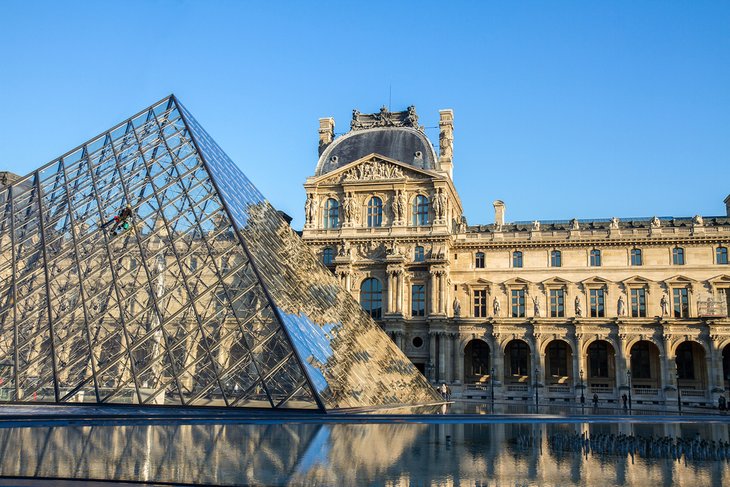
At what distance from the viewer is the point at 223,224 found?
2181cm

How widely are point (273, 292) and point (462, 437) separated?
22.1ft

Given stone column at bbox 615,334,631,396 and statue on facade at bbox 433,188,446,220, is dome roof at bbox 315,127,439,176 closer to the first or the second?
statue on facade at bbox 433,188,446,220

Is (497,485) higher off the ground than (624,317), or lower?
lower

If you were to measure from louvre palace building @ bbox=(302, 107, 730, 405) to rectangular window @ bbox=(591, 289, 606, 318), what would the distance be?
0.07 metres

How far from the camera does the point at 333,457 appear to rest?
41.0 feet

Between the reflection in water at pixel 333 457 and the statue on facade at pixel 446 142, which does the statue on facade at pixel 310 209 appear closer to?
the statue on facade at pixel 446 142

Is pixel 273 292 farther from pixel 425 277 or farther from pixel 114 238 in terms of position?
pixel 425 277

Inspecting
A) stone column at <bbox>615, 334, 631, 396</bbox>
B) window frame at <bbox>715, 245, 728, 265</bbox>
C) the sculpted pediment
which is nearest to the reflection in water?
stone column at <bbox>615, 334, 631, 396</bbox>

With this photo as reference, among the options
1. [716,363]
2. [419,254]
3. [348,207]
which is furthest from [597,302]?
[348,207]

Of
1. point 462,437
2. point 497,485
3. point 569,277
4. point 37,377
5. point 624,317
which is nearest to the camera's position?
point 497,485

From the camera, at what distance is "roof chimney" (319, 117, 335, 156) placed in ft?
185

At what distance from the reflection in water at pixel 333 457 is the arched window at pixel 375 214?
1337 inches

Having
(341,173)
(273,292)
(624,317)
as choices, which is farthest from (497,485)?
(341,173)

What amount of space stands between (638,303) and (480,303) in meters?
10.6
